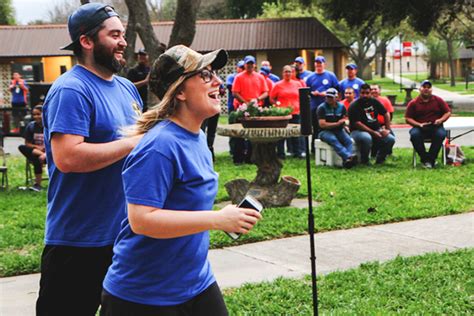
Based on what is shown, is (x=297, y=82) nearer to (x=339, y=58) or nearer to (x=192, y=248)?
(x=192, y=248)

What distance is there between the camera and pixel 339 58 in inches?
1346

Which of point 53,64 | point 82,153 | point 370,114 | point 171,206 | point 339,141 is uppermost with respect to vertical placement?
point 53,64

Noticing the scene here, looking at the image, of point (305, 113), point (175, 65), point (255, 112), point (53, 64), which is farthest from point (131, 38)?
point (53, 64)

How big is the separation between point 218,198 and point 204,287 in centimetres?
742

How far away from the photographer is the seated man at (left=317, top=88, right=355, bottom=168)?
1304 centimetres

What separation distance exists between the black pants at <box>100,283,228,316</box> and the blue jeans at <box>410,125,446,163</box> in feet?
34.8

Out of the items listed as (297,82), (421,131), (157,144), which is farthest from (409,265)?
(297,82)

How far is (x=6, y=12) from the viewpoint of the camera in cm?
5553

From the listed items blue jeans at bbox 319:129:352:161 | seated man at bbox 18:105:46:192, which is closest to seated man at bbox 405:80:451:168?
blue jeans at bbox 319:129:352:161

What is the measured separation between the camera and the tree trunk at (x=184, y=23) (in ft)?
51.3

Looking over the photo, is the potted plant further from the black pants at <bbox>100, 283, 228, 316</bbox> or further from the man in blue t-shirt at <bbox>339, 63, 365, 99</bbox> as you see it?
the black pants at <bbox>100, 283, 228, 316</bbox>

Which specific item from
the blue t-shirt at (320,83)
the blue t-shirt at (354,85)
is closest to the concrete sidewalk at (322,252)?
the blue t-shirt at (320,83)

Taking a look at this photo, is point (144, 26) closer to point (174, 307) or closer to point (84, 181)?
point (84, 181)

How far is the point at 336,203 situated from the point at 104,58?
6.16 m
